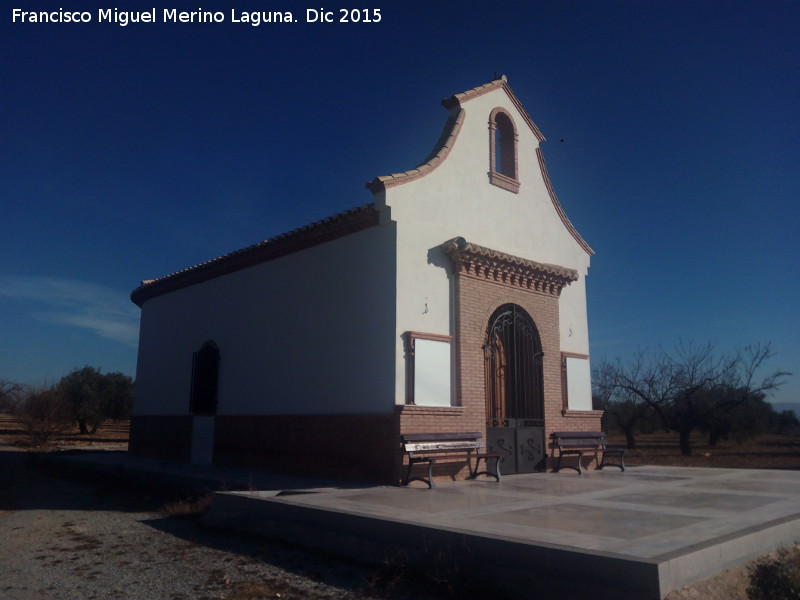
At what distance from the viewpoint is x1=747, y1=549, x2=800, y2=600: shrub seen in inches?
199

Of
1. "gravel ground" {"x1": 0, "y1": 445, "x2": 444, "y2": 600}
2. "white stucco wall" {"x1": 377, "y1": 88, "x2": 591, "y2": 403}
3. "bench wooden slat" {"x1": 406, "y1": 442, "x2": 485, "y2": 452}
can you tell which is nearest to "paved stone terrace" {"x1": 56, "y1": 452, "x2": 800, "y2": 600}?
"gravel ground" {"x1": 0, "y1": 445, "x2": 444, "y2": 600}

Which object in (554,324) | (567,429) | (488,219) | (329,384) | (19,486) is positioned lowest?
(19,486)

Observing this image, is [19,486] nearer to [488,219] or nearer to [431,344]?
[431,344]

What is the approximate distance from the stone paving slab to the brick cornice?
12.3 ft

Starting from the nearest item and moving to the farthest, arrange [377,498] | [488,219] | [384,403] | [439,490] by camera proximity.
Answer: [377,498] < [439,490] < [384,403] < [488,219]

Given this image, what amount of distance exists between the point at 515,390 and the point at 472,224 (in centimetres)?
332

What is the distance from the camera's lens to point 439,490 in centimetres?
937

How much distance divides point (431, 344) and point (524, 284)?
2.88 meters

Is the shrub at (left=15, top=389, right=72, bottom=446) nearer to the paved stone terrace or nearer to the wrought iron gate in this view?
the paved stone terrace

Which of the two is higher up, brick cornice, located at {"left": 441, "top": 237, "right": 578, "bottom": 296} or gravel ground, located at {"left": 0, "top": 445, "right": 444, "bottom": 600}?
brick cornice, located at {"left": 441, "top": 237, "right": 578, "bottom": 296}

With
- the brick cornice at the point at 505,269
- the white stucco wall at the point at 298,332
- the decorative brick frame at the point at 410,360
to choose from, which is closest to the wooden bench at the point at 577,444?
the brick cornice at the point at 505,269

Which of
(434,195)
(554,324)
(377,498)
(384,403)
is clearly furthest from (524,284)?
(377,498)

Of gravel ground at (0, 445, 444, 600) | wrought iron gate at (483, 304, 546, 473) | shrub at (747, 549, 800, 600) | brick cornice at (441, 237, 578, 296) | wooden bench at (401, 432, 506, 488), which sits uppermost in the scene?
brick cornice at (441, 237, 578, 296)

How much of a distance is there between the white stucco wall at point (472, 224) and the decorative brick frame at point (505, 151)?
0.12m
